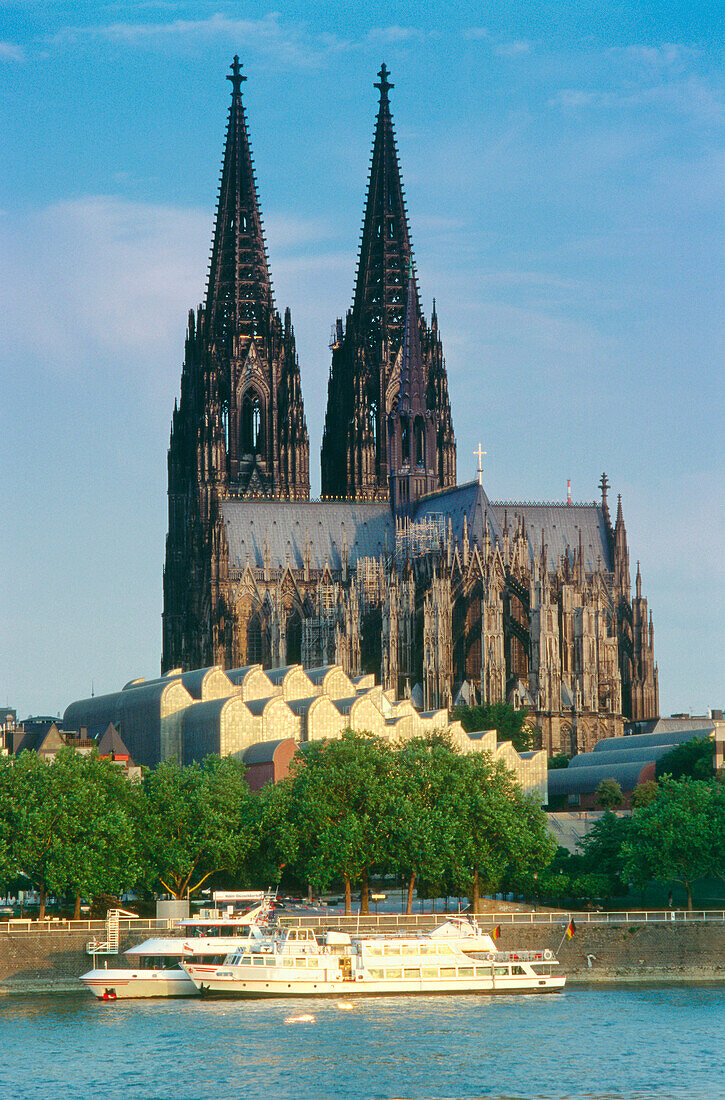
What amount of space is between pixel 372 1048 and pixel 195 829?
28.7 meters

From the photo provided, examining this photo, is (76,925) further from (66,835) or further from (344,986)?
(344,986)

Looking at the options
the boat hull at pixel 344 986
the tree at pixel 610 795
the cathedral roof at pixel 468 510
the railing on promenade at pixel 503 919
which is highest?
the cathedral roof at pixel 468 510

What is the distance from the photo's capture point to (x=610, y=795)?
116 m

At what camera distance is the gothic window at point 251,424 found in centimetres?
17050

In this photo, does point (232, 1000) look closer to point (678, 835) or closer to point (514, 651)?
point (678, 835)

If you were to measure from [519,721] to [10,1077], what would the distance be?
71.4m

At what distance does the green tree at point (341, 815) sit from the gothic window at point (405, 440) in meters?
66.6

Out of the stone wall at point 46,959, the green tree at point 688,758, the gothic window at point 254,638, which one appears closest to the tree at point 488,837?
the stone wall at point 46,959

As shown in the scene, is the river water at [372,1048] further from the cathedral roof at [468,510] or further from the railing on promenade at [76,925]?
the cathedral roof at [468,510]

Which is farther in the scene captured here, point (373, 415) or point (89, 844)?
point (373, 415)

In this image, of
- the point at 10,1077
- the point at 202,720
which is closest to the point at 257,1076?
the point at 10,1077

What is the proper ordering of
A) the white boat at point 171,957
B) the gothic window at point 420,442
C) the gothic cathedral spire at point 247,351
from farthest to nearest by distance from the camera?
the gothic cathedral spire at point 247,351 < the gothic window at point 420,442 < the white boat at point 171,957

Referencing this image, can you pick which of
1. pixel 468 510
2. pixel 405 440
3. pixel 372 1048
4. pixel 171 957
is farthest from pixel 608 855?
pixel 405 440

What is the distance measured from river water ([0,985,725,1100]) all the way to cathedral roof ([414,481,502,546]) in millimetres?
72199
